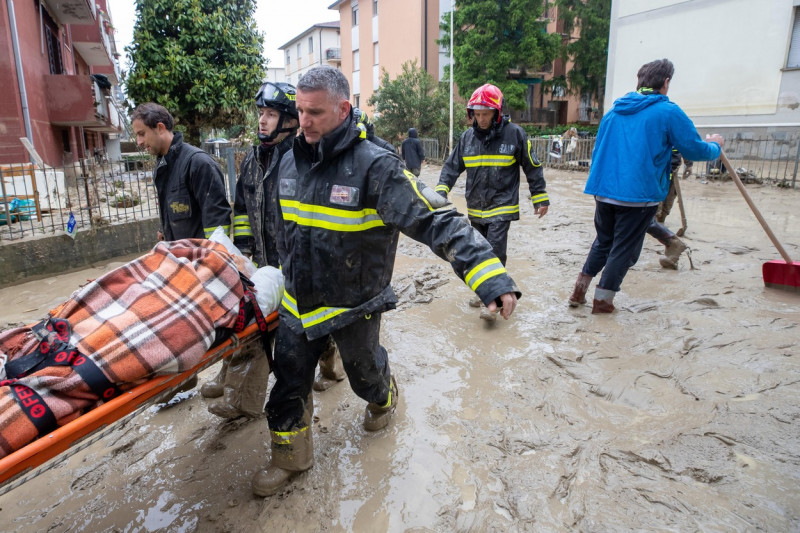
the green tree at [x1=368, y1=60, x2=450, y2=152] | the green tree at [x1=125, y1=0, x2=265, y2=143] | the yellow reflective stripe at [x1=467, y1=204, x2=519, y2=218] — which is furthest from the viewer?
the green tree at [x1=368, y1=60, x2=450, y2=152]

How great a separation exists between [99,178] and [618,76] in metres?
17.5

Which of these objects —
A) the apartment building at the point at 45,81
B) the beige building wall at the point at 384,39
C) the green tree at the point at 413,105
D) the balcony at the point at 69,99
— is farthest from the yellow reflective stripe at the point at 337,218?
the beige building wall at the point at 384,39

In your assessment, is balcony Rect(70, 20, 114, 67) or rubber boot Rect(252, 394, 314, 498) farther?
balcony Rect(70, 20, 114, 67)

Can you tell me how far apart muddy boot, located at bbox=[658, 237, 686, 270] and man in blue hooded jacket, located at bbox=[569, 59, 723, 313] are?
1557mm

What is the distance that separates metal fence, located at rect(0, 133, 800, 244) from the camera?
6.51m

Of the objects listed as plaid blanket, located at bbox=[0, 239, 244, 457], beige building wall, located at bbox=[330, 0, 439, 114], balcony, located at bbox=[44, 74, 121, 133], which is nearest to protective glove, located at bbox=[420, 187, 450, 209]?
plaid blanket, located at bbox=[0, 239, 244, 457]

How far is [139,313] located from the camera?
2.03 metres

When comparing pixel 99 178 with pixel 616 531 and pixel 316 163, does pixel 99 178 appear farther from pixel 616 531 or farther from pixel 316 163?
pixel 616 531

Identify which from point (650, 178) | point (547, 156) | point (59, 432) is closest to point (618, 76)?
point (547, 156)

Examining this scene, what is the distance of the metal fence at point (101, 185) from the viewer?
651 cm

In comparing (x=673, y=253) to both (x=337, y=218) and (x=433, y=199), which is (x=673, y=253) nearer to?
(x=433, y=199)

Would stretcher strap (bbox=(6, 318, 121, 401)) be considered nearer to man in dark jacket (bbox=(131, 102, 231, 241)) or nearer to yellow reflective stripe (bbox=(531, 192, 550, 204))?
man in dark jacket (bbox=(131, 102, 231, 241))

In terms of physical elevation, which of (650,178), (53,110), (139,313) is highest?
(53,110)

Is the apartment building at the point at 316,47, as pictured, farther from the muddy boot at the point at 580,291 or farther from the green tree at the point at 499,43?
the muddy boot at the point at 580,291
